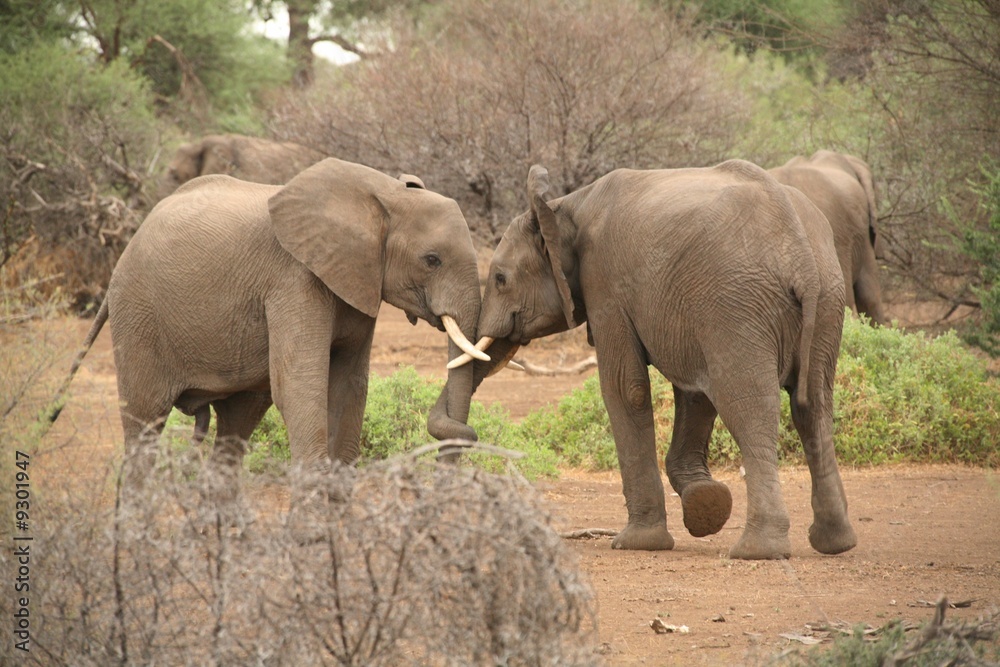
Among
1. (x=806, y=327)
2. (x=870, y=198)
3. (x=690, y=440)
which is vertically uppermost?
(x=870, y=198)

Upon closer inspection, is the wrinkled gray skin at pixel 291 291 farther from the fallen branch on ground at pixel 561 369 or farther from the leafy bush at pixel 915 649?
the fallen branch on ground at pixel 561 369

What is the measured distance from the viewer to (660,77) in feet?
53.8

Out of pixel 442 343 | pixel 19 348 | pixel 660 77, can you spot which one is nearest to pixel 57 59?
pixel 442 343

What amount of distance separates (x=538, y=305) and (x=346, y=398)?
1.21 metres

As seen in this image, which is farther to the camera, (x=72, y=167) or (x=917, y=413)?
(x=72, y=167)

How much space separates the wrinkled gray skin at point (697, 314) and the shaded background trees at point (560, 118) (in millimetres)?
6065

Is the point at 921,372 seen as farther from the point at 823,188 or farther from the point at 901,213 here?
the point at 901,213

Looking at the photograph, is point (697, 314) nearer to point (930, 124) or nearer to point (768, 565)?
point (768, 565)

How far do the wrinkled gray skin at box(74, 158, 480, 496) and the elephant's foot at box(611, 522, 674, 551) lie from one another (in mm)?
1105

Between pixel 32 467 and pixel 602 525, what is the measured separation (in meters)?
3.83

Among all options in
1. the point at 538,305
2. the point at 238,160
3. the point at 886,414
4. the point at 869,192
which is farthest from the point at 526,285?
the point at 238,160

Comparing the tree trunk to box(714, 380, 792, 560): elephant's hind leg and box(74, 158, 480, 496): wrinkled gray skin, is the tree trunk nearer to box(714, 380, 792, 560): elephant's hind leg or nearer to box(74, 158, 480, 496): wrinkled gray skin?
box(74, 158, 480, 496): wrinkled gray skin

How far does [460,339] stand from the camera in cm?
727

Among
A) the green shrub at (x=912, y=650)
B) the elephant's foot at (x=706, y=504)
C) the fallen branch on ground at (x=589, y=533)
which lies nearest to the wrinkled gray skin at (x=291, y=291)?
the fallen branch on ground at (x=589, y=533)
